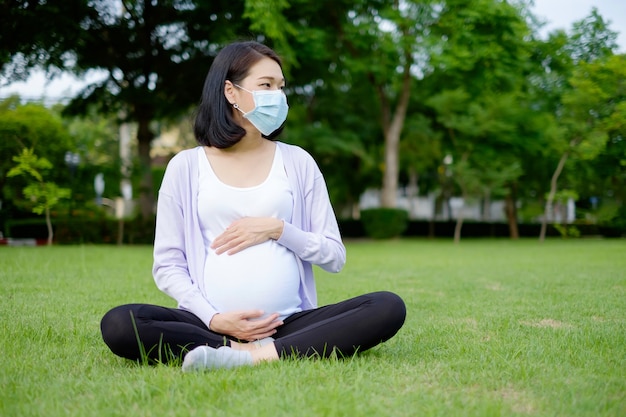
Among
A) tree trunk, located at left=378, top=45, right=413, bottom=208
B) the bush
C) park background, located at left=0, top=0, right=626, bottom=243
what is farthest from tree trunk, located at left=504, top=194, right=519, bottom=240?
tree trunk, located at left=378, top=45, right=413, bottom=208

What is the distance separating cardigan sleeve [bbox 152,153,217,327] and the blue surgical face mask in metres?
0.44

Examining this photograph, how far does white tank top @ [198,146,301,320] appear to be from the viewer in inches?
121

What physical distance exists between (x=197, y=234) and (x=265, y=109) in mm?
753

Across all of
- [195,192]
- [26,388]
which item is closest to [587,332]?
[195,192]

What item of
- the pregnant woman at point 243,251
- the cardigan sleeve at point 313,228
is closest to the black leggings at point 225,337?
the pregnant woman at point 243,251

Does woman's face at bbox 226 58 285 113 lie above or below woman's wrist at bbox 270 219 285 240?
above

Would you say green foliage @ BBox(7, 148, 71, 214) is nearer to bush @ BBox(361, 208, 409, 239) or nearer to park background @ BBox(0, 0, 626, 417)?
park background @ BBox(0, 0, 626, 417)

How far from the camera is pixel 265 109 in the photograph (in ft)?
11.1

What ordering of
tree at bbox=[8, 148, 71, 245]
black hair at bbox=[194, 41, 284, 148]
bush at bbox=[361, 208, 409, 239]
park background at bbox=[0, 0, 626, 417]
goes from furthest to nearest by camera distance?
1. bush at bbox=[361, 208, 409, 239]
2. tree at bbox=[8, 148, 71, 245]
3. black hair at bbox=[194, 41, 284, 148]
4. park background at bbox=[0, 0, 626, 417]

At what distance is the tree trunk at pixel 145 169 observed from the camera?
18.7 m

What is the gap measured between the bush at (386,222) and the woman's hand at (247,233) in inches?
782

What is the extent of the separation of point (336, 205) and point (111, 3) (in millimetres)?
17813

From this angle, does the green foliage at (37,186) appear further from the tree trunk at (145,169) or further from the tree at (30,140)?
the tree trunk at (145,169)

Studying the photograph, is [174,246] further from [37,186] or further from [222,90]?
[37,186]
